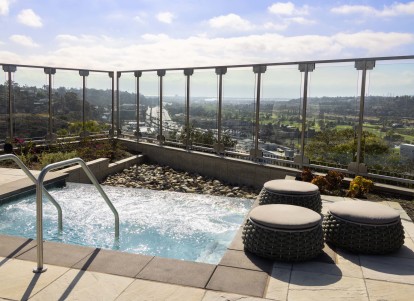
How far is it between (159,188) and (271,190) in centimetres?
396

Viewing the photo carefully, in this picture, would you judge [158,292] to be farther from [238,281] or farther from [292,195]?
[292,195]

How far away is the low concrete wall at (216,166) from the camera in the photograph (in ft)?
26.7

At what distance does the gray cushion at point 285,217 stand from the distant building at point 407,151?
3573mm

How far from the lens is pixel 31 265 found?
11.1 ft

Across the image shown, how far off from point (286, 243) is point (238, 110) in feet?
18.6

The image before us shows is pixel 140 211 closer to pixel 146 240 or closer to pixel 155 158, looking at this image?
pixel 146 240

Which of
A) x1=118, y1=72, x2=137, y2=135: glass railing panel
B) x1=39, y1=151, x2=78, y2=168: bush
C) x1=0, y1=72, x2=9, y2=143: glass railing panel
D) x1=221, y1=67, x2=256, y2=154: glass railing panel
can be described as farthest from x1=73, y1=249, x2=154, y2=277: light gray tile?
x1=118, y1=72, x2=137, y2=135: glass railing panel

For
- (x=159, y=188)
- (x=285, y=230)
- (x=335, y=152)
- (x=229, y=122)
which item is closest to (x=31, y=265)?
(x=285, y=230)

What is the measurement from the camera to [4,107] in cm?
967

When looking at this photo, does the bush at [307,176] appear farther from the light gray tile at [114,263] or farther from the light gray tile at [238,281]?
the light gray tile at [114,263]

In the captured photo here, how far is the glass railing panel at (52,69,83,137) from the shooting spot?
10.8m

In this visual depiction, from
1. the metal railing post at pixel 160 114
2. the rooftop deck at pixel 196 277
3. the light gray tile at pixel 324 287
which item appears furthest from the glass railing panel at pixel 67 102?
the light gray tile at pixel 324 287

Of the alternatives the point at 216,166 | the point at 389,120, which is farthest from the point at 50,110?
the point at 389,120

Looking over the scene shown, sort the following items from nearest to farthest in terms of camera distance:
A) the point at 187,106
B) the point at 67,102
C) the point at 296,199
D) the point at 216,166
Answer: the point at 296,199, the point at 216,166, the point at 187,106, the point at 67,102
